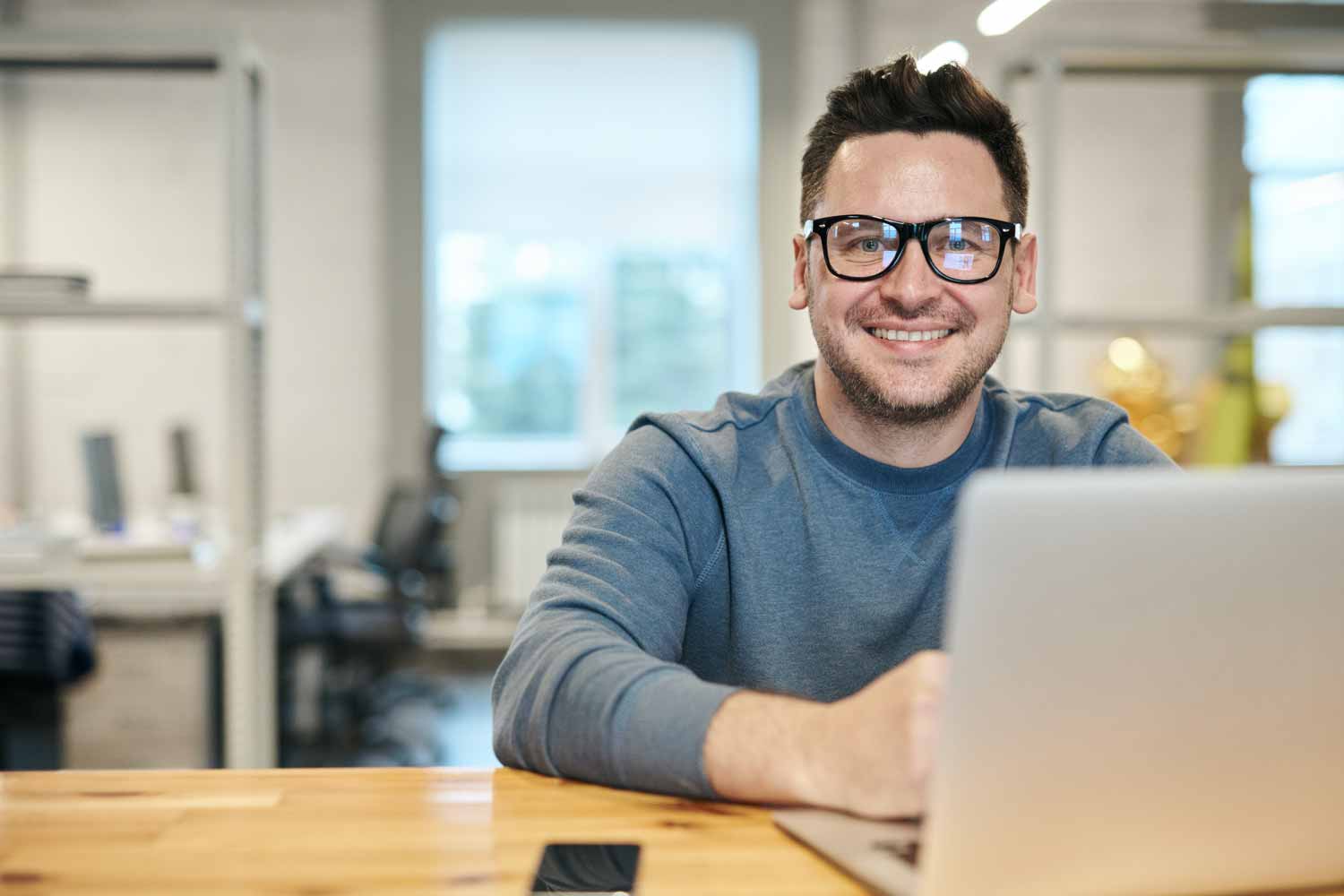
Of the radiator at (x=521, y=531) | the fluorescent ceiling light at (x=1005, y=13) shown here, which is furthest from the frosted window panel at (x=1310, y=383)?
the fluorescent ceiling light at (x=1005, y=13)

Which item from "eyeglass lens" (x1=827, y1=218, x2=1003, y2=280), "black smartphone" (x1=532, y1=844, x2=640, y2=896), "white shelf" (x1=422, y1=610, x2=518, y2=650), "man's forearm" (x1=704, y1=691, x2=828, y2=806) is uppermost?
"eyeglass lens" (x1=827, y1=218, x2=1003, y2=280)

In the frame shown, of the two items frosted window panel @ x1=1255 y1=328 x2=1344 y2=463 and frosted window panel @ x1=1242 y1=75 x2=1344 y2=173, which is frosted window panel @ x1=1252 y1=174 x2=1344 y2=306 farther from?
frosted window panel @ x1=1255 y1=328 x2=1344 y2=463

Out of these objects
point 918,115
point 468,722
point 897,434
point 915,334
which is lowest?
point 468,722

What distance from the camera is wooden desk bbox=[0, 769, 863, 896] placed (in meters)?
0.73

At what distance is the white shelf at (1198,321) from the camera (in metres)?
2.38

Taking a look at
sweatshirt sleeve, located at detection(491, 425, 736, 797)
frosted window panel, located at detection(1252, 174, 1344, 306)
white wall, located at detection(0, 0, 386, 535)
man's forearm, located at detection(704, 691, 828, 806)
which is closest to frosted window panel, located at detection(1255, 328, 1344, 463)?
frosted window panel, located at detection(1252, 174, 1344, 306)

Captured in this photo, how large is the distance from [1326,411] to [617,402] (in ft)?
11.6

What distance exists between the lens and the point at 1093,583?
1.88 ft

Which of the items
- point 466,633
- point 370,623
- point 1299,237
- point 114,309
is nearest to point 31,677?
point 114,309

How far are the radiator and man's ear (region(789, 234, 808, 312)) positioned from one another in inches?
164

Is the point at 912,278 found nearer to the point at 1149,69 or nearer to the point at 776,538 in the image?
the point at 776,538

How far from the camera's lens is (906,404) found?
4.17 feet

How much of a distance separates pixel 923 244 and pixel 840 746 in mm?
622

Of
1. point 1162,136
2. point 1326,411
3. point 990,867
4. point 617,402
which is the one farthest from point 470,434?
point 990,867
